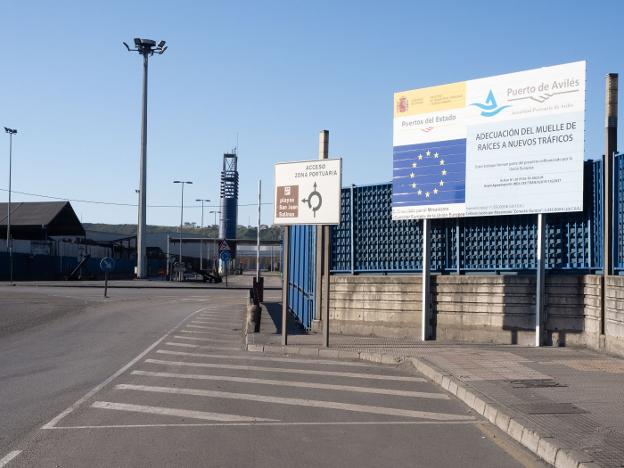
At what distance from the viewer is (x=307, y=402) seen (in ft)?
31.8

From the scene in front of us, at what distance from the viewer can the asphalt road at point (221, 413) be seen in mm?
6957

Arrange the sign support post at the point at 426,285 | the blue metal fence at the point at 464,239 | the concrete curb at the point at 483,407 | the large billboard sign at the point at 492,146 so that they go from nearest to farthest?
1. the concrete curb at the point at 483,407
2. the large billboard sign at the point at 492,146
3. the blue metal fence at the point at 464,239
4. the sign support post at the point at 426,285

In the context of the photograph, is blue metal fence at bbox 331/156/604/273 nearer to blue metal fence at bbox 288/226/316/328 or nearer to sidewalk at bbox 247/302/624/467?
blue metal fence at bbox 288/226/316/328

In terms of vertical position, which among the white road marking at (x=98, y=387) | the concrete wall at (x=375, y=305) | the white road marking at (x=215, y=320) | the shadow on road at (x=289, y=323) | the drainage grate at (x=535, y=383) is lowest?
the white road marking at (x=98, y=387)

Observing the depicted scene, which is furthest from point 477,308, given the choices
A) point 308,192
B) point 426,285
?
point 308,192

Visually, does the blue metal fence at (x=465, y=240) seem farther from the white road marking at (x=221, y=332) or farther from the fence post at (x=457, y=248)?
the white road marking at (x=221, y=332)

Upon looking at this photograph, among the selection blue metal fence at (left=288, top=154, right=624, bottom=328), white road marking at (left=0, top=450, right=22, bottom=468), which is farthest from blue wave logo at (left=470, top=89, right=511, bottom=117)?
white road marking at (left=0, top=450, right=22, bottom=468)

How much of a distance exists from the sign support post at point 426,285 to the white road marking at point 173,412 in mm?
8300

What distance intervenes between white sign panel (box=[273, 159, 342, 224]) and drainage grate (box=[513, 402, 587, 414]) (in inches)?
291

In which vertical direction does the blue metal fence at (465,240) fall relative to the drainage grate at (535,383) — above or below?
above

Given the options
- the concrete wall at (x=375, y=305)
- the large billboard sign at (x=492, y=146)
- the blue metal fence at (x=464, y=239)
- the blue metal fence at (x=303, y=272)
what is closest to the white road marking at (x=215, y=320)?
the blue metal fence at (x=303, y=272)

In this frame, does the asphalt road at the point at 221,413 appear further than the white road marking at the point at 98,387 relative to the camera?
A: No

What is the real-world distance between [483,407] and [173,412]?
366 cm

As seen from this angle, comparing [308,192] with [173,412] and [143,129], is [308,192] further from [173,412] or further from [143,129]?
[143,129]
